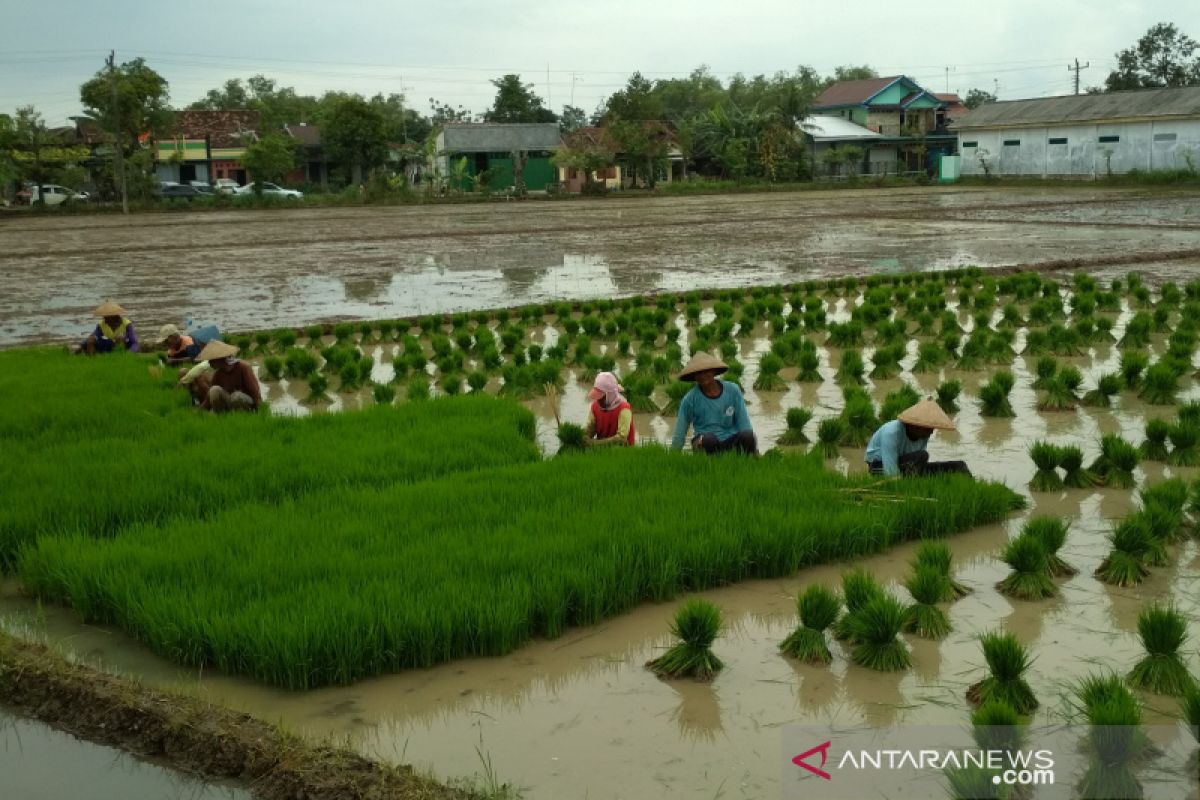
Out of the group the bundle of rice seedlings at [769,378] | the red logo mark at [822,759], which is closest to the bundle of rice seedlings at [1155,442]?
the bundle of rice seedlings at [769,378]

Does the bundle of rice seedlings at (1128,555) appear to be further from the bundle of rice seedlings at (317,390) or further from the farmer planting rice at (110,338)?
the farmer planting rice at (110,338)

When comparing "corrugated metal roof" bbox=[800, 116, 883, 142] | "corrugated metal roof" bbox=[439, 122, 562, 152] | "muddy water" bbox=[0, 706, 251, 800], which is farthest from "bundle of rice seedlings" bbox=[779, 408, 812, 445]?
"corrugated metal roof" bbox=[800, 116, 883, 142]

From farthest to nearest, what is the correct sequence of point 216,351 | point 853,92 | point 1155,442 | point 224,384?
point 853,92 → point 224,384 → point 216,351 → point 1155,442

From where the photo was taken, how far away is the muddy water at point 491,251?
16.8 metres

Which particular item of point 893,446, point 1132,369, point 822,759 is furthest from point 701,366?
point 1132,369

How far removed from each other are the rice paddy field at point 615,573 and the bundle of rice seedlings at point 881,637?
0.04 feet

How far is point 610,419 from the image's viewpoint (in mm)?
7324

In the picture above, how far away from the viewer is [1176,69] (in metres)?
59.0

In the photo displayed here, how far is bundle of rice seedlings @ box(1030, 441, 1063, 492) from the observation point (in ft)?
21.9

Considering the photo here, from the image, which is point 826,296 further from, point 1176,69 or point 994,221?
point 1176,69

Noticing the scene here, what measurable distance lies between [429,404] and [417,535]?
3.17 meters

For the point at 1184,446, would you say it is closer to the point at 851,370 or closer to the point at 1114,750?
the point at 851,370

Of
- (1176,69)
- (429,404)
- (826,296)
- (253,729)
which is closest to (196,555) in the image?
(253,729)

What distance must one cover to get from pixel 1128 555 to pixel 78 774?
4597mm
